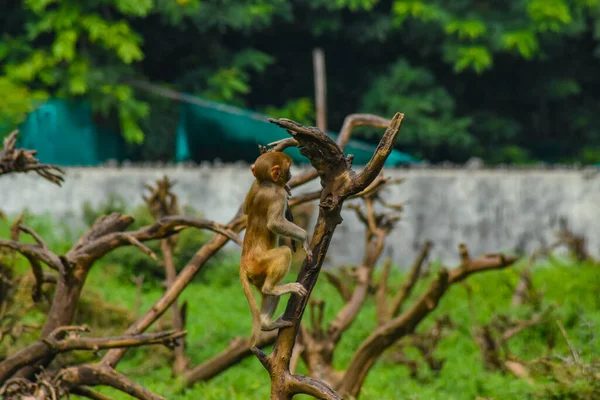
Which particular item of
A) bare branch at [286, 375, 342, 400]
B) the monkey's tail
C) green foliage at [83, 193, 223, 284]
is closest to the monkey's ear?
the monkey's tail

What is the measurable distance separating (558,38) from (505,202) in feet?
23.3

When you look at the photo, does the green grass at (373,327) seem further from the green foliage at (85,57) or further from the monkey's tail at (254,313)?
the green foliage at (85,57)

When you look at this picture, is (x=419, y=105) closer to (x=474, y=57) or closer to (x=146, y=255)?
(x=474, y=57)

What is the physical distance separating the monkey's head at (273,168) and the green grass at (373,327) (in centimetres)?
245

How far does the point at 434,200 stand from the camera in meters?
13.8

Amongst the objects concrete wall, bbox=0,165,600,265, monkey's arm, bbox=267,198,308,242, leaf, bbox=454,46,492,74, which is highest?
leaf, bbox=454,46,492,74

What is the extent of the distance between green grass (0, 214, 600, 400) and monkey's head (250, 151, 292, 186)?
2.45 m

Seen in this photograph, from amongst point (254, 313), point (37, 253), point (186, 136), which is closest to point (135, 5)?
point (186, 136)

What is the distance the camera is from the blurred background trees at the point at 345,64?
17016mm

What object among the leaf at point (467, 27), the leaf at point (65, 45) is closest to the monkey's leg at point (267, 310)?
the leaf at point (65, 45)

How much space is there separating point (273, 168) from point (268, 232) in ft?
0.63

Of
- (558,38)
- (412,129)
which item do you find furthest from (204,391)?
(558,38)

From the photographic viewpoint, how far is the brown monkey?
3004mm

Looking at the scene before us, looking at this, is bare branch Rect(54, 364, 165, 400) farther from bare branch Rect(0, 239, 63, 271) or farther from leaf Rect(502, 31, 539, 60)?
leaf Rect(502, 31, 539, 60)
